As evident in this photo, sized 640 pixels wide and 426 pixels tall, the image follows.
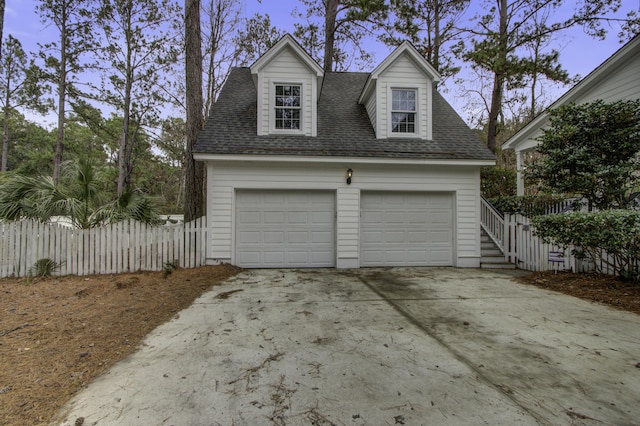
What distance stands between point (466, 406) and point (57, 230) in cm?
764

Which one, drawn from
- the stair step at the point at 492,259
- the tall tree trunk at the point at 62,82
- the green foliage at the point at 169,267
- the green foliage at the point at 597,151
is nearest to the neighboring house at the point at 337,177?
the stair step at the point at 492,259

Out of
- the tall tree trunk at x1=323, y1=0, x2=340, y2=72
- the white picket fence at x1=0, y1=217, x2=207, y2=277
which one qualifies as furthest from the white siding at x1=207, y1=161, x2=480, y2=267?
the tall tree trunk at x1=323, y1=0, x2=340, y2=72

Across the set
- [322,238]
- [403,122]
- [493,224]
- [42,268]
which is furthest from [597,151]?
[42,268]

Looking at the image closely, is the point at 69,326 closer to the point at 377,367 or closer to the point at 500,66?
the point at 377,367

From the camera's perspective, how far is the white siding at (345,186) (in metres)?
7.05

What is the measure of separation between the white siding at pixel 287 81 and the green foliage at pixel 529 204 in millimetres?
6766

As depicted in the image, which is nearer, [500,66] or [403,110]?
[403,110]

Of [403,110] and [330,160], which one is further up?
[403,110]

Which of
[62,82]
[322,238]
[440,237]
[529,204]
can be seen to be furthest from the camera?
[62,82]

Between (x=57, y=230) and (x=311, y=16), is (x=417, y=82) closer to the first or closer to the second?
(x=311, y=16)

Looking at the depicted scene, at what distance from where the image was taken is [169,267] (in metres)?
6.30

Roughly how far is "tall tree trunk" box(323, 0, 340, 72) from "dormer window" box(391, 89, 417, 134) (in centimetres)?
581

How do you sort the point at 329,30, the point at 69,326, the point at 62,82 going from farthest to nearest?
1. the point at 329,30
2. the point at 62,82
3. the point at 69,326

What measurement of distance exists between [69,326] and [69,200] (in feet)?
13.6
